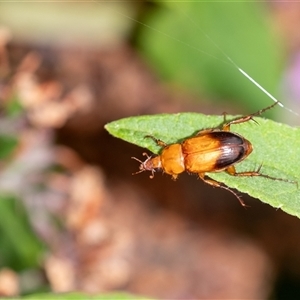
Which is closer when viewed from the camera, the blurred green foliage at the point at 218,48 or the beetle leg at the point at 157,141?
the beetle leg at the point at 157,141

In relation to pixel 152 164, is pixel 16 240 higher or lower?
lower

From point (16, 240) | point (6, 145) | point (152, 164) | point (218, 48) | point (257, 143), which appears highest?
point (218, 48)

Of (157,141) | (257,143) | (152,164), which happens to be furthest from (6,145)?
(257,143)

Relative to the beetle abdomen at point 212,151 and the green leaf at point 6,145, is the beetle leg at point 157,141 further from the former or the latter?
the green leaf at point 6,145

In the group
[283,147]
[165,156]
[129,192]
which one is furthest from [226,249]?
[283,147]

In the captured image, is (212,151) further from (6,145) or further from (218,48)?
(218,48)

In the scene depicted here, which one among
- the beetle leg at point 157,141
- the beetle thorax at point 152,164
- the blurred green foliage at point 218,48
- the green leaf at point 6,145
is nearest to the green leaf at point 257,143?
the beetle leg at point 157,141
